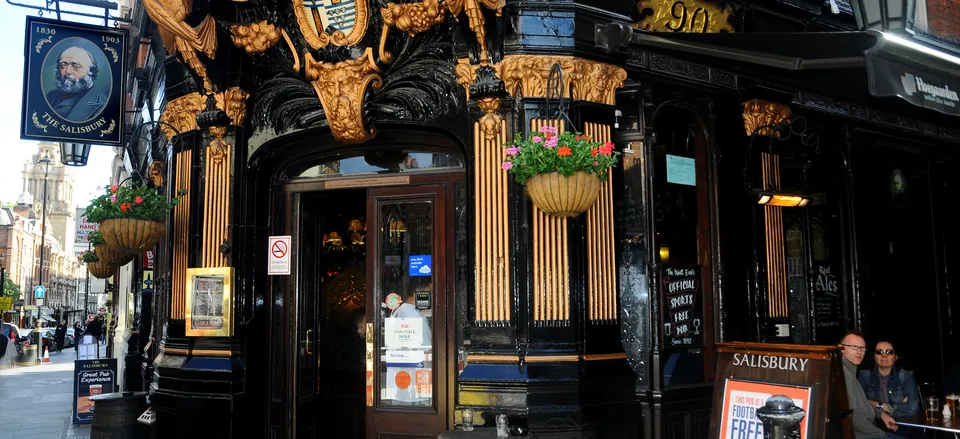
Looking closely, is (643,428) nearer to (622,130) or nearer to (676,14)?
(622,130)

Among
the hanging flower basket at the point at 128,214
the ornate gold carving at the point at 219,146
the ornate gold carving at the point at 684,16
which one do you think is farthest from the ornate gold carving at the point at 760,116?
the hanging flower basket at the point at 128,214

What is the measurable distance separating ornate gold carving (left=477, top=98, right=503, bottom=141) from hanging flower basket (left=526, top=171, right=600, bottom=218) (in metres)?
0.98

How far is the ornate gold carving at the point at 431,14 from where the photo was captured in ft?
24.1

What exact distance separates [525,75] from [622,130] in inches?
53.8

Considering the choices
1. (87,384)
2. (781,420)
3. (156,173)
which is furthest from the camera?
(87,384)

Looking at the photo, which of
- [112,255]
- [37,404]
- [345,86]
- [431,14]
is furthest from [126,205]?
[37,404]

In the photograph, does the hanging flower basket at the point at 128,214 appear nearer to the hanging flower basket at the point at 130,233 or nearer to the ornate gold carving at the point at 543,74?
the hanging flower basket at the point at 130,233

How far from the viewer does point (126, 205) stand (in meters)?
8.70

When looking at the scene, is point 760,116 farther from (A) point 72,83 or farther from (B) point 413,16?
(A) point 72,83

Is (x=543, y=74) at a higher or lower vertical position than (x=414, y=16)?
lower

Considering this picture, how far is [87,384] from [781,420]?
11.9m

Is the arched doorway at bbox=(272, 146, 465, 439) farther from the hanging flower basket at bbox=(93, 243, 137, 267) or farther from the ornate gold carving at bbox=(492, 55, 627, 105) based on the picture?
the hanging flower basket at bbox=(93, 243, 137, 267)

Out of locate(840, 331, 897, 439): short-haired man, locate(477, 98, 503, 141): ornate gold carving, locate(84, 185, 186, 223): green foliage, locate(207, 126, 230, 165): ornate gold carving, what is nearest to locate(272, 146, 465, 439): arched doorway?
locate(207, 126, 230, 165): ornate gold carving

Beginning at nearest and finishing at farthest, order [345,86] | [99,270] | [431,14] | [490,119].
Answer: [490,119] < [431,14] < [345,86] < [99,270]
